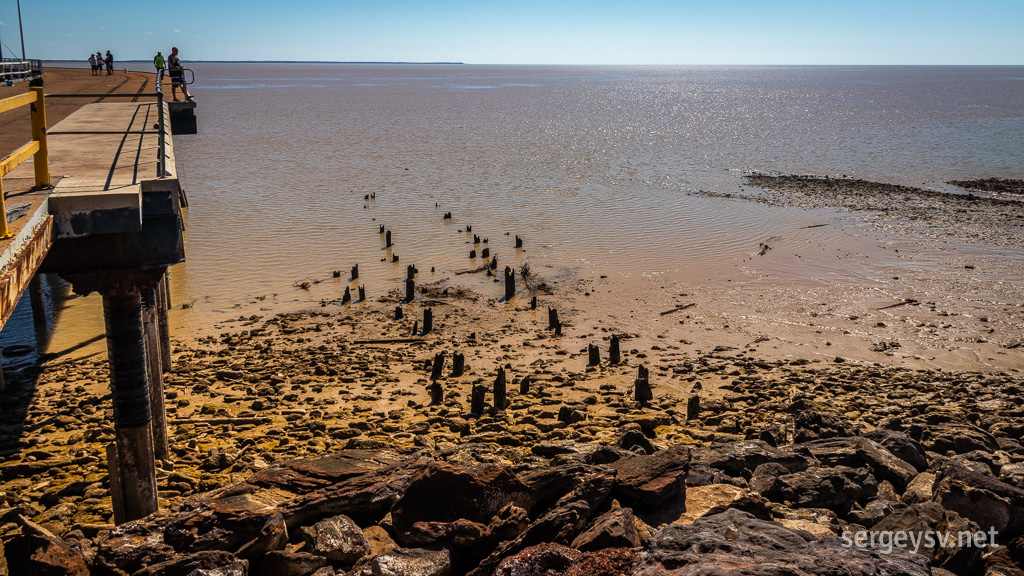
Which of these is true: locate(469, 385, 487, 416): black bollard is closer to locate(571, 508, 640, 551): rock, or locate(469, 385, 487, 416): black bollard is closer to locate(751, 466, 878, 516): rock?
locate(751, 466, 878, 516): rock

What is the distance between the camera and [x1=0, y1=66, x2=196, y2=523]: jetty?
687 centimetres

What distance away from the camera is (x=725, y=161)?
2084 inches

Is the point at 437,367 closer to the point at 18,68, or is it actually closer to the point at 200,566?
the point at 200,566

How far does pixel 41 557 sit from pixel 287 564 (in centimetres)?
212

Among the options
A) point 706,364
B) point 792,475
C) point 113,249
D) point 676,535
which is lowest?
point 706,364

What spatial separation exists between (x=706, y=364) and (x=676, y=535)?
10462 mm

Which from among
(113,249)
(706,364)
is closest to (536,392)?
(706,364)

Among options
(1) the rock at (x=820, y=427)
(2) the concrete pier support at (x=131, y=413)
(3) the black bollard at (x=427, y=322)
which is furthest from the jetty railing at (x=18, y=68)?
(1) the rock at (x=820, y=427)

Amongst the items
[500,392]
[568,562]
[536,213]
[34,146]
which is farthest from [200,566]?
[536,213]

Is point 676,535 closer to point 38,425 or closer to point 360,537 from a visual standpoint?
point 360,537

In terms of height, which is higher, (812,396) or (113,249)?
(113,249)

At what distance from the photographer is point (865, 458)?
9914mm

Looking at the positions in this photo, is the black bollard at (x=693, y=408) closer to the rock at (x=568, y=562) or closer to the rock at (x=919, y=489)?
the rock at (x=919, y=489)

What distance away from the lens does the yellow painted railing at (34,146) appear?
6.05 m
